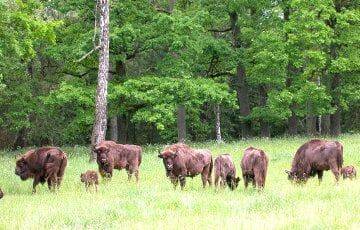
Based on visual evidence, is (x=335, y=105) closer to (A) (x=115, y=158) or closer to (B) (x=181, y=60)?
(B) (x=181, y=60)

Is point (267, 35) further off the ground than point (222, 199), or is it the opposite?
point (267, 35)

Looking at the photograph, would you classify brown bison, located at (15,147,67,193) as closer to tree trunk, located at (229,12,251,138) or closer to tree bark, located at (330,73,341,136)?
tree bark, located at (330,73,341,136)

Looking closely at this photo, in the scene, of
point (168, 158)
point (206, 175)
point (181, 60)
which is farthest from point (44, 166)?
point (181, 60)

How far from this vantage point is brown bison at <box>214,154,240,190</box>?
15.3 meters

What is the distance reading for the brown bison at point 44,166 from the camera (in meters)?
16.7

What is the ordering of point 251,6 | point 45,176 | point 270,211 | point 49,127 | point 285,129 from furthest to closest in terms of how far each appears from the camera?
point 285,129 → point 49,127 → point 251,6 → point 45,176 → point 270,211

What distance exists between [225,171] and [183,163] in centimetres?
150

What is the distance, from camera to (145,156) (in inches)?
1025

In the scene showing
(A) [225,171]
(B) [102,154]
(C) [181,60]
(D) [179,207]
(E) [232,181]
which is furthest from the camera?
(C) [181,60]

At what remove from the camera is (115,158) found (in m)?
18.8

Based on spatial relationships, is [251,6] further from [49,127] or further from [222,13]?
[49,127]

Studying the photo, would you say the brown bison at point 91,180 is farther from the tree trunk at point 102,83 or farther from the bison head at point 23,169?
the tree trunk at point 102,83

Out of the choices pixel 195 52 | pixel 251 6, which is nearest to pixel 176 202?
pixel 195 52

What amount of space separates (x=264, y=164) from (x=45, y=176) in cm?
657
